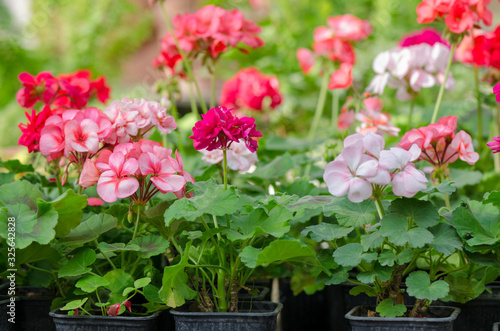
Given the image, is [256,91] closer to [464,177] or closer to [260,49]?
[464,177]

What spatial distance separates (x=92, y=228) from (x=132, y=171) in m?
0.20

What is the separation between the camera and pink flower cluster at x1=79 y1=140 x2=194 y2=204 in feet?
3.25

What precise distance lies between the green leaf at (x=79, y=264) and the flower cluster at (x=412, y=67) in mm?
857

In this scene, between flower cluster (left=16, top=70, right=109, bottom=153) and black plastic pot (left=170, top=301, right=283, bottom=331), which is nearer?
black plastic pot (left=170, top=301, right=283, bottom=331)

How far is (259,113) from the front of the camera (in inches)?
107

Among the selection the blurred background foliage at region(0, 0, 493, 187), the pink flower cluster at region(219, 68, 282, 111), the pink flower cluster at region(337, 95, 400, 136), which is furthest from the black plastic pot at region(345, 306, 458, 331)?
the pink flower cluster at region(219, 68, 282, 111)

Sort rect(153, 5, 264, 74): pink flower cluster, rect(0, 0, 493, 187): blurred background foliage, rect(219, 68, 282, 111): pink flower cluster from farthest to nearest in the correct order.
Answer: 1. rect(0, 0, 493, 187): blurred background foliage
2. rect(219, 68, 282, 111): pink flower cluster
3. rect(153, 5, 264, 74): pink flower cluster

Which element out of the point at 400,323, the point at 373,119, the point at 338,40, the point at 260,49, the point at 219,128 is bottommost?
the point at 400,323

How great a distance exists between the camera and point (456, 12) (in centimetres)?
133

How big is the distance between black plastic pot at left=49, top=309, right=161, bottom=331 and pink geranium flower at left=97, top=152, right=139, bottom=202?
0.24 meters

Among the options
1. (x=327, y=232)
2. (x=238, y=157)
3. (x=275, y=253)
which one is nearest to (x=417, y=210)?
(x=327, y=232)

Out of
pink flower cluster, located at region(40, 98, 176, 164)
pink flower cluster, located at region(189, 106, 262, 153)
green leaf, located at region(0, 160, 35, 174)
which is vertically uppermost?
green leaf, located at region(0, 160, 35, 174)

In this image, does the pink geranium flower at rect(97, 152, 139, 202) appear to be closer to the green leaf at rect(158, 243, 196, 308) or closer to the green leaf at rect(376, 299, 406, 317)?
the green leaf at rect(158, 243, 196, 308)

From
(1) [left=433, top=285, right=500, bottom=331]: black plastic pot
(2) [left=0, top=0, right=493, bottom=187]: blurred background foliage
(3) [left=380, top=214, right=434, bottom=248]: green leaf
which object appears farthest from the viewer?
(2) [left=0, top=0, right=493, bottom=187]: blurred background foliage
